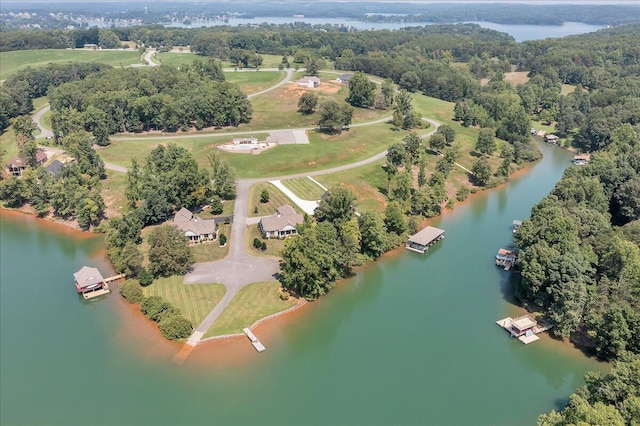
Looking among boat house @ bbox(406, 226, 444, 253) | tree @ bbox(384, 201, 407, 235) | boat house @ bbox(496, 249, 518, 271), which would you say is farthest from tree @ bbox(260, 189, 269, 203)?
boat house @ bbox(496, 249, 518, 271)

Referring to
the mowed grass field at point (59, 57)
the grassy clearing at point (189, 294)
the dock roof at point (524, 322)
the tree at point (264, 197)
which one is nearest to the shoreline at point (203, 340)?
the grassy clearing at point (189, 294)

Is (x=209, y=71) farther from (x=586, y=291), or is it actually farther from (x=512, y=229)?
(x=586, y=291)

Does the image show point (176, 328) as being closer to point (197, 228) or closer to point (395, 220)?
point (197, 228)

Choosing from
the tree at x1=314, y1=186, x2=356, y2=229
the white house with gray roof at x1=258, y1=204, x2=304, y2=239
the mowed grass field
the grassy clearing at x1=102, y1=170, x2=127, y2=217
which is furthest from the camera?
the mowed grass field

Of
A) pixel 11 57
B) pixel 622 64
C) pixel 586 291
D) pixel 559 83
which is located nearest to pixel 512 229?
pixel 586 291

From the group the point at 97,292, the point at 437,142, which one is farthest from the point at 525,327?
the point at 437,142

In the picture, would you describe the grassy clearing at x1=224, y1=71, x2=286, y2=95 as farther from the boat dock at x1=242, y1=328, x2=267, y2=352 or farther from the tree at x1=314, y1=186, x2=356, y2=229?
the boat dock at x1=242, y1=328, x2=267, y2=352

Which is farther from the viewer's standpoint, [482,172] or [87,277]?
[482,172]
